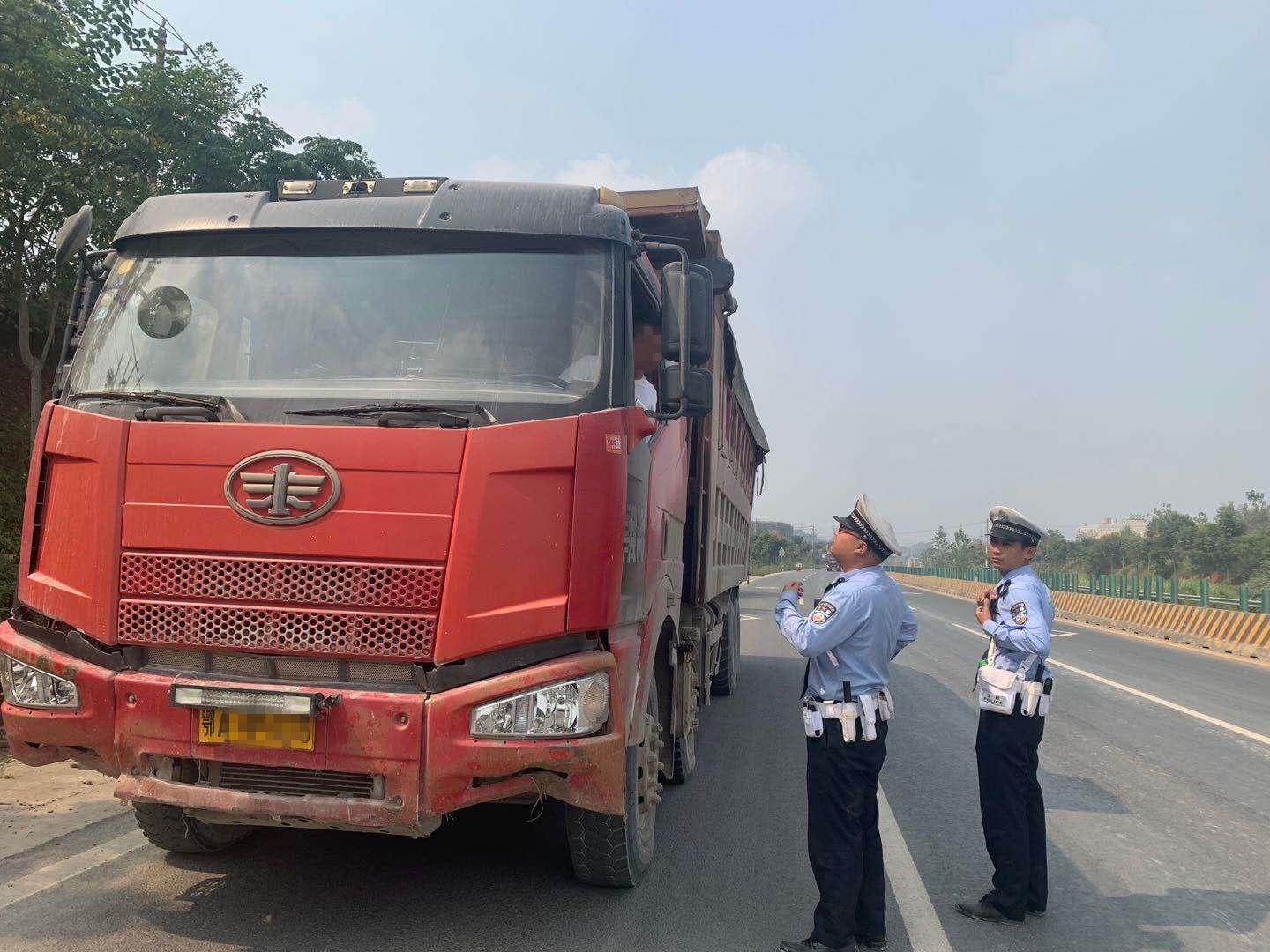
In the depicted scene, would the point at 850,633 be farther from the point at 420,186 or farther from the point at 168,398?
the point at 168,398

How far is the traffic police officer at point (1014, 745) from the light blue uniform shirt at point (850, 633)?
725mm

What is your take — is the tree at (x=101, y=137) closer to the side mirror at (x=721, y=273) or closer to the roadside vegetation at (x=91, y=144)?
A: the roadside vegetation at (x=91, y=144)

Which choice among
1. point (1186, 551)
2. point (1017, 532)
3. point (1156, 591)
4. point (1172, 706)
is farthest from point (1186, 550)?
point (1017, 532)

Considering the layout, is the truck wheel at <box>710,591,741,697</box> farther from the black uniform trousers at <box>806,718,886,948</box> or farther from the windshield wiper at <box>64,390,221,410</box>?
the windshield wiper at <box>64,390,221,410</box>

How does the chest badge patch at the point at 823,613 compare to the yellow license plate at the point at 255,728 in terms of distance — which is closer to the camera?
the yellow license plate at the point at 255,728

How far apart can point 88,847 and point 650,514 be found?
121 inches

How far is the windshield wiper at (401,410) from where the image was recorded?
3121 millimetres

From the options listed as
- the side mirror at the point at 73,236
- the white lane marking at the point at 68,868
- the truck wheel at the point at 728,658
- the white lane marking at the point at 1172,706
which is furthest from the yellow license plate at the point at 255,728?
the truck wheel at the point at 728,658

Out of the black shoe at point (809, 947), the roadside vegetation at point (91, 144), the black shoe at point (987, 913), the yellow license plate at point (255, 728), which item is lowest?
the black shoe at point (987, 913)

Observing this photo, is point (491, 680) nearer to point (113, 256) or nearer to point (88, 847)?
point (113, 256)

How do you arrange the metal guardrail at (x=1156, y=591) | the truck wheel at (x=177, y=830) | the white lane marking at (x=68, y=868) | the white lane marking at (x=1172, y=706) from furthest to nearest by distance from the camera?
1. the metal guardrail at (x=1156, y=591)
2. the white lane marking at (x=1172, y=706)
3. the truck wheel at (x=177, y=830)
4. the white lane marking at (x=68, y=868)

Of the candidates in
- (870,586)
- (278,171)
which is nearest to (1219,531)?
(278,171)

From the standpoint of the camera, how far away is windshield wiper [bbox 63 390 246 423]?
3197 millimetres

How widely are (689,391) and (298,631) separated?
166 centimetres
